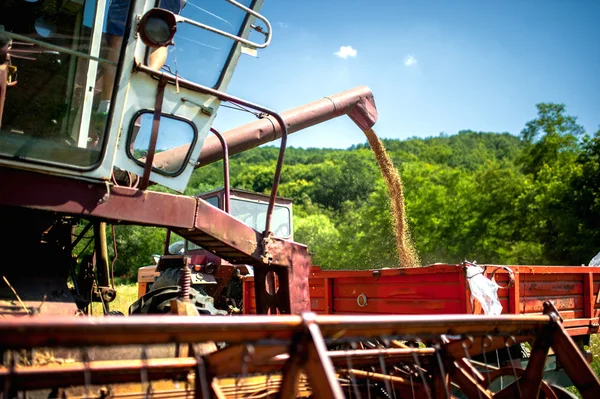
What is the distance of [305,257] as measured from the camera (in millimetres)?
3760

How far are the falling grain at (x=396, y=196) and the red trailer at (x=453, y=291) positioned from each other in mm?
2014

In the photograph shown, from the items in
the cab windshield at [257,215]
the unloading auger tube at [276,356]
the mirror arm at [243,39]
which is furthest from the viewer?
the cab windshield at [257,215]

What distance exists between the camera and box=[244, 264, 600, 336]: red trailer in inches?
198

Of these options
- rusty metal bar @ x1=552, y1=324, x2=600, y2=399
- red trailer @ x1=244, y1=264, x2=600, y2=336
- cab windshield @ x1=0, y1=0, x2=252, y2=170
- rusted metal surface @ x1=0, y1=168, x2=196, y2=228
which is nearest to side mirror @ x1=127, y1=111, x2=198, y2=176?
cab windshield @ x1=0, y1=0, x2=252, y2=170

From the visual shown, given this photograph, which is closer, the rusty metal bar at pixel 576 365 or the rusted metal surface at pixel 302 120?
the rusty metal bar at pixel 576 365

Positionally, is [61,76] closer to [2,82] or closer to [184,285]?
[2,82]

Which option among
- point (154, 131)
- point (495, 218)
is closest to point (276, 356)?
point (154, 131)

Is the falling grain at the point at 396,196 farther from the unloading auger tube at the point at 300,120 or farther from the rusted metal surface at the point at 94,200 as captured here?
the rusted metal surface at the point at 94,200

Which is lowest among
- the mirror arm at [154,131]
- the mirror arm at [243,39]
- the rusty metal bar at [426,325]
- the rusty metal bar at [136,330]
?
the rusty metal bar at [426,325]

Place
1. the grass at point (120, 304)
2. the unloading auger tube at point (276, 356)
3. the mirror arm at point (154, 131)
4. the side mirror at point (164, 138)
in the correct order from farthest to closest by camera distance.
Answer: the grass at point (120, 304) → the side mirror at point (164, 138) → the mirror arm at point (154, 131) → the unloading auger tube at point (276, 356)

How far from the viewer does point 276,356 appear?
2.42 metres

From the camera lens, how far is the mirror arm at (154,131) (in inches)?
117

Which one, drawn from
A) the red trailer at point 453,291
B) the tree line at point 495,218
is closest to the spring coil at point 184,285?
the red trailer at point 453,291

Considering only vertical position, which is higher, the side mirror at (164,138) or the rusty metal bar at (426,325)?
the side mirror at (164,138)
